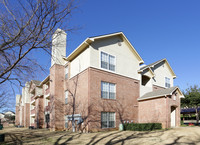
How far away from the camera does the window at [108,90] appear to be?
20281 millimetres

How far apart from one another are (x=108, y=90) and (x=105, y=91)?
1.54 feet

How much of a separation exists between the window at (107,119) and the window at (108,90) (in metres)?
1.93

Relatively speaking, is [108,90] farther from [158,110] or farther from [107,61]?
[158,110]

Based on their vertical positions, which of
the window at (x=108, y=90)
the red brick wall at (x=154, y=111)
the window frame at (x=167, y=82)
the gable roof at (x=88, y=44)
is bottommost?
the red brick wall at (x=154, y=111)

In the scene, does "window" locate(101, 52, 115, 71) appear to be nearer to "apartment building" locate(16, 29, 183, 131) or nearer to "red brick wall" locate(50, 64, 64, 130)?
"apartment building" locate(16, 29, 183, 131)

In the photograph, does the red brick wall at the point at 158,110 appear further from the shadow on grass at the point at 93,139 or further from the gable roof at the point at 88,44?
the gable roof at the point at 88,44

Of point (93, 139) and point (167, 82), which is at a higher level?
point (167, 82)

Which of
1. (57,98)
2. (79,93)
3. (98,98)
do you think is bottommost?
(57,98)

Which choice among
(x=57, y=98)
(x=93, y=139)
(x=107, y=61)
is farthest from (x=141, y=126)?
(x=57, y=98)

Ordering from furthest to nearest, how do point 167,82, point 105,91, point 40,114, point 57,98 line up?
point 40,114 → point 167,82 → point 57,98 → point 105,91

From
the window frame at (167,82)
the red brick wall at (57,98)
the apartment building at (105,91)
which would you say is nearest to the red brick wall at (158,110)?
the apartment building at (105,91)

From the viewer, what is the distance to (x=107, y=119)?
19.9 meters

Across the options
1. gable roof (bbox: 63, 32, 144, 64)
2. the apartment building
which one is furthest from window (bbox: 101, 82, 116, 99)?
gable roof (bbox: 63, 32, 144, 64)

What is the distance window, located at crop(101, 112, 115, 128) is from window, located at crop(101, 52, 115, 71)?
213 inches
